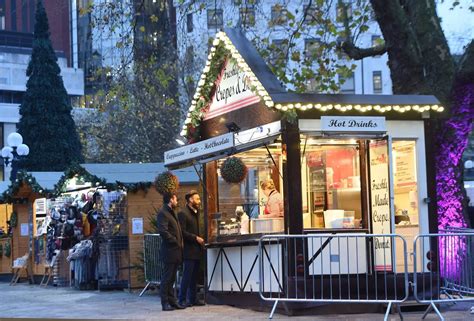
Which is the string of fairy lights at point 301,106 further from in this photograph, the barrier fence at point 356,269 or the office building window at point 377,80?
the office building window at point 377,80

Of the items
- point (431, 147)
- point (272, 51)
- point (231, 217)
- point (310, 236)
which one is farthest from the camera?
point (272, 51)

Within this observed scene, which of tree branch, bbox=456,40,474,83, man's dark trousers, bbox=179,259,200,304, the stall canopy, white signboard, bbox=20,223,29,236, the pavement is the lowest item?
the pavement

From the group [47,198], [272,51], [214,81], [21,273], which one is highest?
[272,51]

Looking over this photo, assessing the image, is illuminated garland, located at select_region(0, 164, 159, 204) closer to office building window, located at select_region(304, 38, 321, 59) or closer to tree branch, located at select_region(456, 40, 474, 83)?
office building window, located at select_region(304, 38, 321, 59)

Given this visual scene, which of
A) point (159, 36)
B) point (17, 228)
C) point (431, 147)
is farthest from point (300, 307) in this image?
point (17, 228)

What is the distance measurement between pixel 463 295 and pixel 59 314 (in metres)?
6.35

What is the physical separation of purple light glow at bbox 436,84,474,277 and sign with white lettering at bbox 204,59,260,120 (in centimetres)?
407

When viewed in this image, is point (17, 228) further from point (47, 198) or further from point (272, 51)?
point (272, 51)

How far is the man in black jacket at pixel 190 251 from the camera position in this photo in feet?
49.7

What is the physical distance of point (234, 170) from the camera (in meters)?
14.7

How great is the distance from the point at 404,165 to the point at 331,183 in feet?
3.90

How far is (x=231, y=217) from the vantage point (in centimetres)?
1538

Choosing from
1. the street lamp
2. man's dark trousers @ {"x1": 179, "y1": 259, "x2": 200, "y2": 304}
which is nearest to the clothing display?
man's dark trousers @ {"x1": 179, "y1": 259, "x2": 200, "y2": 304}

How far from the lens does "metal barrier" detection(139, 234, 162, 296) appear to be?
18.0 metres
